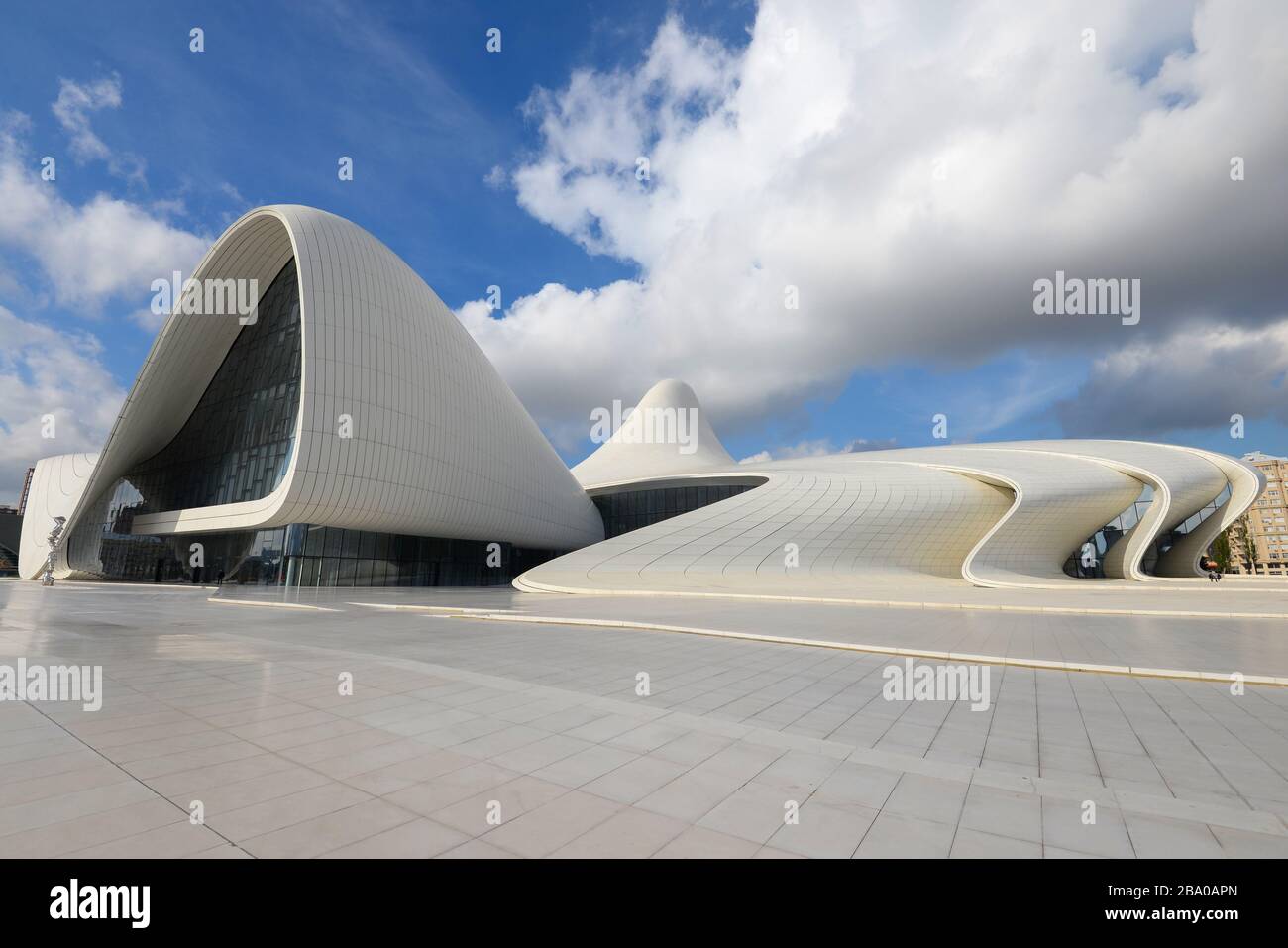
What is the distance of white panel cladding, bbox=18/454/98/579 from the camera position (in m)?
34.8

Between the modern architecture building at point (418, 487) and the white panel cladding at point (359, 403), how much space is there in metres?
0.11

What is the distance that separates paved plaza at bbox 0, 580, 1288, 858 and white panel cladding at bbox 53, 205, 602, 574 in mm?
15748

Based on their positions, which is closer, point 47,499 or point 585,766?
point 585,766

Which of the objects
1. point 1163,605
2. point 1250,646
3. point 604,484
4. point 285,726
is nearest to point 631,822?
point 285,726

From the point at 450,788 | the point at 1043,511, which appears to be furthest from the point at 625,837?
the point at 1043,511

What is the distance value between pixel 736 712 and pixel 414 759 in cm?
305

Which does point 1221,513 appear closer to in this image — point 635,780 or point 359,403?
point 635,780

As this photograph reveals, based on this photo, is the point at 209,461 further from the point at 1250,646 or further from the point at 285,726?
the point at 1250,646

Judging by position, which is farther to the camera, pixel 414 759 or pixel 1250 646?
pixel 1250 646

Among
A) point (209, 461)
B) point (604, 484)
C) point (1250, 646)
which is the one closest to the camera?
point (1250, 646)

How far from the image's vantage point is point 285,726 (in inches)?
203
